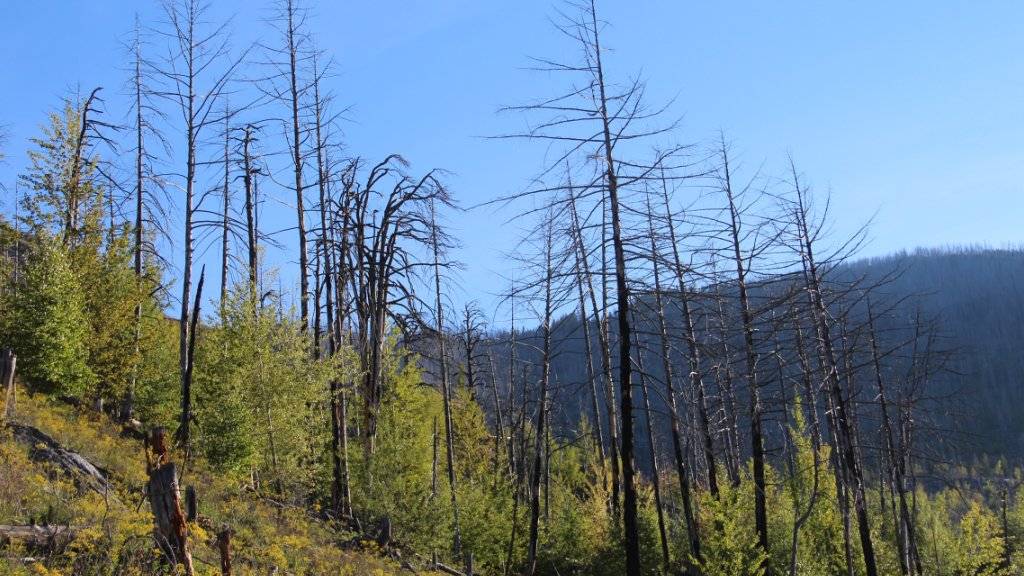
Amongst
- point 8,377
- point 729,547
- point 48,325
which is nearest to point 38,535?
point 8,377

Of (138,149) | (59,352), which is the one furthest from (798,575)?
(138,149)

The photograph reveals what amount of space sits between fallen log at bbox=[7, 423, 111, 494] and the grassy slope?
23 centimetres

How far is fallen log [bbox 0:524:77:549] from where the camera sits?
7.54 metres

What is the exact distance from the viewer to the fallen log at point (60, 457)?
10555 mm

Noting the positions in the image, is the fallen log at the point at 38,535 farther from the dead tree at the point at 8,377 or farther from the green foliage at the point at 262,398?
the green foliage at the point at 262,398

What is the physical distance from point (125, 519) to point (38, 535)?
A: 83cm

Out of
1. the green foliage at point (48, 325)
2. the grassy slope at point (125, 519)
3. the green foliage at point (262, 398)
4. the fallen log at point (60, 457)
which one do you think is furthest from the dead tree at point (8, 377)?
the green foliage at point (48, 325)

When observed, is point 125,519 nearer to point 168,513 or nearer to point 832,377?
point 168,513

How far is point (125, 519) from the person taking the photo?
8258 millimetres

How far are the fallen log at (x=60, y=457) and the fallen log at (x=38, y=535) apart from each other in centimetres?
240

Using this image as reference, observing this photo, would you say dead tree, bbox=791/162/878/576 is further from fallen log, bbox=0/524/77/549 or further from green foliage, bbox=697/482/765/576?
fallen log, bbox=0/524/77/549

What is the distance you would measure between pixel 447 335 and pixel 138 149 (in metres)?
13.0

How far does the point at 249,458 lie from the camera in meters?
16.3

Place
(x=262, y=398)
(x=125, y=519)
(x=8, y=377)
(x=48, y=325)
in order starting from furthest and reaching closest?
(x=48, y=325) < (x=262, y=398) < (x=8, y=377) < (x=125, y=519)
